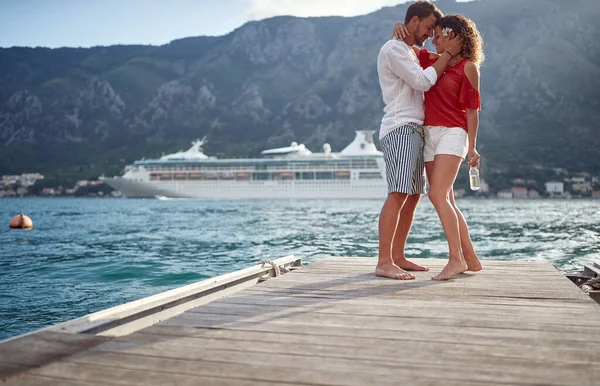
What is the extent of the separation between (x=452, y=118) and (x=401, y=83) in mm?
366

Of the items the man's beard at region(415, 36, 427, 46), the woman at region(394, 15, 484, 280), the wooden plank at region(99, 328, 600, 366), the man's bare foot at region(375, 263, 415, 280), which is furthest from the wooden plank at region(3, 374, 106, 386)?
the man's beard at region(415, 36, 427, 46)

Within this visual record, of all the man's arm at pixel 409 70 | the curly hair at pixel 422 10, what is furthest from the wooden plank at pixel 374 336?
the curly hair at pixel 422 10

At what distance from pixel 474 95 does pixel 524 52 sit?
9327cm

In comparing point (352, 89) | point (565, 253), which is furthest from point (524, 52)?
point (565, 253)

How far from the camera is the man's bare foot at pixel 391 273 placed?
10.2 ft

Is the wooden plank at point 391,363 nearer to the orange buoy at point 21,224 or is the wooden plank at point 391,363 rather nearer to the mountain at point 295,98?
the orange buoy at point 21,224

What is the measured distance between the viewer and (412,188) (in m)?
3.20

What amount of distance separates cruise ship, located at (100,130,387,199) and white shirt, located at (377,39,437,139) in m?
47.9

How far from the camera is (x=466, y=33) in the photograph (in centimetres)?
324

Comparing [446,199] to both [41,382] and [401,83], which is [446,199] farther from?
[41,382]

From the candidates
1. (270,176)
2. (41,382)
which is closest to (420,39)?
(41,382)

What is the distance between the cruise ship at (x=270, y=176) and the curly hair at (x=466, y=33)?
47930 millimetres

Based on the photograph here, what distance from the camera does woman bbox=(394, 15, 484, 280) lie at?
3213mm

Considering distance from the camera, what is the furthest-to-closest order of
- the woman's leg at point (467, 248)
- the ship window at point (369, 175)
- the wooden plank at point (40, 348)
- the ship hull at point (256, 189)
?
the ship window at point (369, 175), the ship hull at point (256, 189), the woman's leg at point (467, 248), the wooden plank at point (40, 348)
